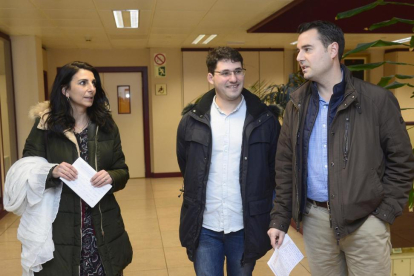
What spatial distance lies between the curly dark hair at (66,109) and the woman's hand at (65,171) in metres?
0.18

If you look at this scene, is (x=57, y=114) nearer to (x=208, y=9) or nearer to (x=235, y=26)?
(x=208, y=9)

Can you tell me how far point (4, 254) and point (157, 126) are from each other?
4.82 meters

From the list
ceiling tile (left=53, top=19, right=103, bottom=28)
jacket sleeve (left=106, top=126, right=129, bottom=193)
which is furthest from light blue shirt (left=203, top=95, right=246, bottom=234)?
ceiling tile (left=53, top=19, right=103, bottom=28)

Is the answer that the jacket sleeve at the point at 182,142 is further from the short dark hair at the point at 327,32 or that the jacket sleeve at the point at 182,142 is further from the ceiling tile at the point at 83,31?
the ceiling tile at the point at 83,31

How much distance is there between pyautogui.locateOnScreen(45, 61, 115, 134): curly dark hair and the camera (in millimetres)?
2250

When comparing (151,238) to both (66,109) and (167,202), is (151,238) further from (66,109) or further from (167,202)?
(66,109)

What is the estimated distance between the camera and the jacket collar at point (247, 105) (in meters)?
2.24

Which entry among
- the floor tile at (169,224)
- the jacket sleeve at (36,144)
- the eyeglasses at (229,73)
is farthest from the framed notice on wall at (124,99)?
the eyeglasses at (229,73)

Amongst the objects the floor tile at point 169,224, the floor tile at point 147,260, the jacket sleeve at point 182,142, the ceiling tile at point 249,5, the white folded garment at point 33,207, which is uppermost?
the ceiling tile at point 249,5

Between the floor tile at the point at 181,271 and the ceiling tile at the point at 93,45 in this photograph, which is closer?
the floor tile at the point at 181,271

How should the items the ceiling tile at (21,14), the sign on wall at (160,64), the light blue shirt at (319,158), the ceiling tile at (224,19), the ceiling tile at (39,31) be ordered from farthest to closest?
the sign on wall at (160,64) < the ceiling tile at (39,31) < the ceiling tile at (224,19) < the ceiling tile at (21,14) < the light blue shirt at (319,158)

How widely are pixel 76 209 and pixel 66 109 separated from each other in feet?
1.73

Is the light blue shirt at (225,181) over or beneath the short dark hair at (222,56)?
beneath

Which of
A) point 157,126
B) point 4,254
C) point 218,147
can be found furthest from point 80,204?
point 157,126
